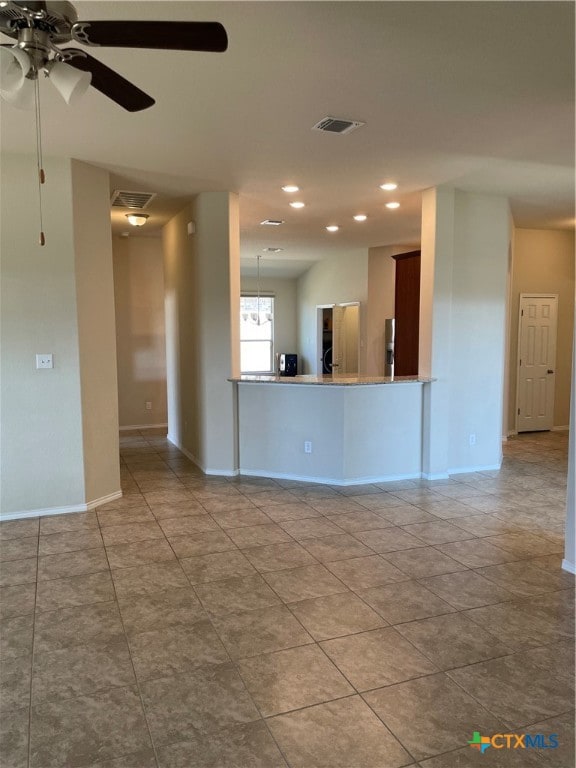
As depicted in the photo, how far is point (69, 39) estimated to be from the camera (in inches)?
70.0

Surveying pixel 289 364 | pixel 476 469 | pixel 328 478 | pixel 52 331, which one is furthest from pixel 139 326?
pixel 476 469

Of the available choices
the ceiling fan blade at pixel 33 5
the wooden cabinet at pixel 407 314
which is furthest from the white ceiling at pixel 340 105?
the wooden cabinet at pixel 407 314

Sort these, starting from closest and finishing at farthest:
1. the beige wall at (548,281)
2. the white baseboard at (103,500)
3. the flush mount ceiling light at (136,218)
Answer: the white baseboard at (103,500)
the flush mount ceiling light at (136,218)
the beige wall at (548,281)

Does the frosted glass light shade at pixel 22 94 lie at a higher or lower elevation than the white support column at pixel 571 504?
higher

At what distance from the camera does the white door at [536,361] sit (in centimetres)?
727

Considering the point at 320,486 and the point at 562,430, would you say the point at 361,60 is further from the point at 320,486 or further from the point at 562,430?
the point at 562,430

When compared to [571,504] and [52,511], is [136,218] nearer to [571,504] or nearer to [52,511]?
[52,511]

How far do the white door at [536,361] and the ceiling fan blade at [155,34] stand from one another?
6.52 meters

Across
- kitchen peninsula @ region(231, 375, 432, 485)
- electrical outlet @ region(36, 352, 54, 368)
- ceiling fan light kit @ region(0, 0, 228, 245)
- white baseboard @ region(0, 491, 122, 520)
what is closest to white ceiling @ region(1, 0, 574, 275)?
ceiling fan light kit @ region(0, 0, 228, 245)

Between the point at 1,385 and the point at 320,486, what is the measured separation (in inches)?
110

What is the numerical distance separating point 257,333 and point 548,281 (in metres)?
6.04

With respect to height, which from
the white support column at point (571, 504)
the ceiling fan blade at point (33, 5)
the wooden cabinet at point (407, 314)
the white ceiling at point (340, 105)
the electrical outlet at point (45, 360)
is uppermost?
the white ceiling at point (340, 105)

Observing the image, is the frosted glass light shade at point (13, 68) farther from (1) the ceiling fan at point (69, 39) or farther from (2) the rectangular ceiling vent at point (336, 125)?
(2) the rectangular ceiling vent at point (336, 125)

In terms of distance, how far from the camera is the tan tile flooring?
1862 millimetres
